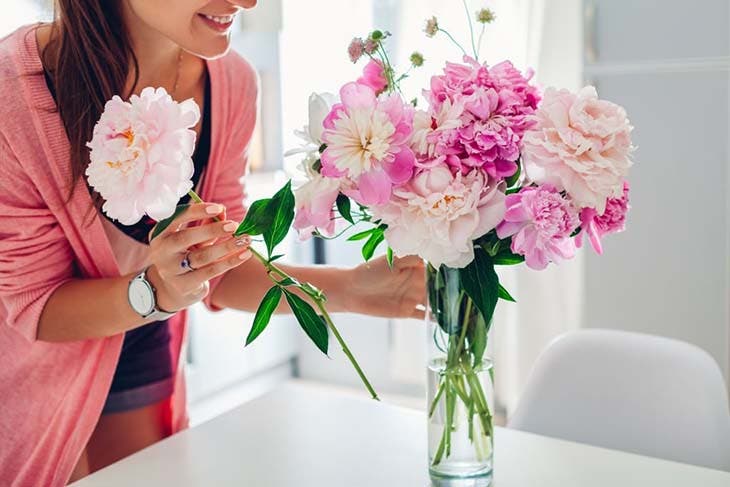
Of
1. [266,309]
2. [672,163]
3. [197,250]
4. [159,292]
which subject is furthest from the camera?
[672,163]

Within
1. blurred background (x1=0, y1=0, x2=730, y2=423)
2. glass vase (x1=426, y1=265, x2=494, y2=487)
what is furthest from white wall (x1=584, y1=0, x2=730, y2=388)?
glass vase (x1=426, y1=265, x2=494, y2=487)

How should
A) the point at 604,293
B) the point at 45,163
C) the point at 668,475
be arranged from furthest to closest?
the point at 604,293 < the point at 45,163 < the point at 668,475

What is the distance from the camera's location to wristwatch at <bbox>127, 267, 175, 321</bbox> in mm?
1188

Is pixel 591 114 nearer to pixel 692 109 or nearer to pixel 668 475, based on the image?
pixel 668 475

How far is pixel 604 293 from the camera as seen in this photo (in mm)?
2617

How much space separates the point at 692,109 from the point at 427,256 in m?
1.78

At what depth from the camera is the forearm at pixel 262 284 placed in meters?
1.34

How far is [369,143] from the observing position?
0.87 metres

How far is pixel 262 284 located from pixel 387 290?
0.25 meters

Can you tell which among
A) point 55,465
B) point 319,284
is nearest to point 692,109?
point 319,284

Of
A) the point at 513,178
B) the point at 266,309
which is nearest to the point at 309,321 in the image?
the point at 266,309

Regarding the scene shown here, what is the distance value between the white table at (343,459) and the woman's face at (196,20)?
534 millimetres

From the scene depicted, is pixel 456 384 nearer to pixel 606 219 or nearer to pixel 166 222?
pixel 606 219

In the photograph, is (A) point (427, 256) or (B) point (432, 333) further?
(B) point (432, 333)
